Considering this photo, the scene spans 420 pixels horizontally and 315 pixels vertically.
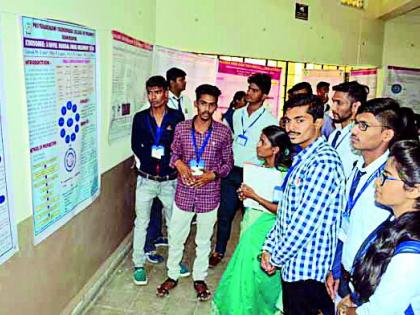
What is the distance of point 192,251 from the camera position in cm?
388

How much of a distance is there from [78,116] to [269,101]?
3.68 m

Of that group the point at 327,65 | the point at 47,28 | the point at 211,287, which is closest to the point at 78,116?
the point at 47,28

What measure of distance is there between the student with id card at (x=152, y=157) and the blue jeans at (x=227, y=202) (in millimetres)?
543

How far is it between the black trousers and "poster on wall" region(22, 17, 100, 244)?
1286 millimetres

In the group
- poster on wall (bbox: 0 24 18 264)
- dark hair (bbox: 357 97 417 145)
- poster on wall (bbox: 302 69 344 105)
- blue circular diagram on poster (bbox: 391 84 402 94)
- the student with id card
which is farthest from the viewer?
blue circular diagram on poster (bbox: 391 84 402 94)

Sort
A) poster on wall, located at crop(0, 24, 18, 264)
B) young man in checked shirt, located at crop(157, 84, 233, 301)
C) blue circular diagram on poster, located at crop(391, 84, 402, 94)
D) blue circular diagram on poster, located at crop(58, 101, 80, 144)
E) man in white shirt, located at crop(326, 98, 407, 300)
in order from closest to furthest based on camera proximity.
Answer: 1. poster on wall, located at crop(0, 24, 18, 264)
2. man in white shirt, located at crop(326, 98, 407, 300)
3. blue circular diagram on poster, located at crop(58, 101, 80, 144)
4. young man in checked shirt, located at crop(157, 84, 233, 301)
5. blue circular diagram on poster, located at crop(391, 84, 402, 94)

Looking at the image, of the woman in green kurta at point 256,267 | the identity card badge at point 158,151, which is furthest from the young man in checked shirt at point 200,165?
the woman in green kurta at point 256,267

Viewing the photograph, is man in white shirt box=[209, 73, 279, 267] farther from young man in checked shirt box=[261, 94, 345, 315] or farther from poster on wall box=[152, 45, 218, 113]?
young man in checked shirt box=[261, 94, 345, 315]

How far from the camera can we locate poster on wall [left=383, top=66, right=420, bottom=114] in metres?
→ 6.92

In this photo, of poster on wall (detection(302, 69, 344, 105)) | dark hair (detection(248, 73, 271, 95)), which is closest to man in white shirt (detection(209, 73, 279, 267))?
dark hair (detection(248, 73, 271, 95))

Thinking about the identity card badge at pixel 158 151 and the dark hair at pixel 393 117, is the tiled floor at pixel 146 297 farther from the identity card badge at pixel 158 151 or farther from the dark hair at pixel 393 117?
the dark hair at pixel 393 117

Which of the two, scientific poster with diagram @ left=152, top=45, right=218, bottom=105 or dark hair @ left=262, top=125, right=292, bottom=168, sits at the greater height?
scientific poster with diagram @ left=152, top=45, right=218, bottom=105

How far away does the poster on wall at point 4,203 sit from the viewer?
5.88ft

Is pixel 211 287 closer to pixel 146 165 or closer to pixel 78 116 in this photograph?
pixel 146 165
